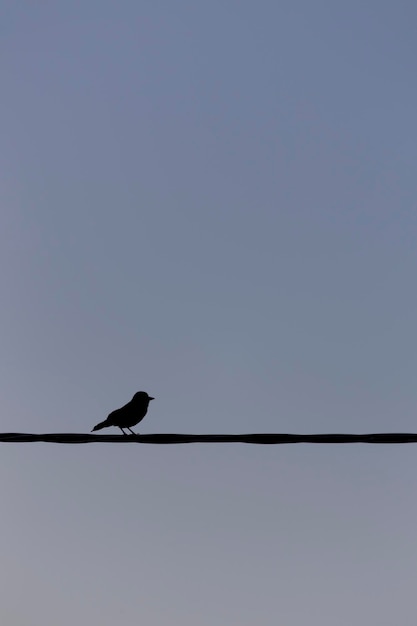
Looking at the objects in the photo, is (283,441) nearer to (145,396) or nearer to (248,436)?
(248,436)

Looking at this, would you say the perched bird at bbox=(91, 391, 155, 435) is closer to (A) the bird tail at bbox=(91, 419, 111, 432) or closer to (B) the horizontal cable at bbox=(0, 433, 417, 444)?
(A) the bird tail at bbox=(91, 419, 111, 432)

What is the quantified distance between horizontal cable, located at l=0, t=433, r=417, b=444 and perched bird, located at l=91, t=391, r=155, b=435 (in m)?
4.40

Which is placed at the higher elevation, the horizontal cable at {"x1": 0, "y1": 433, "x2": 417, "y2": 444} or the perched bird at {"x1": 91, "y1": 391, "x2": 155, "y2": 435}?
the perched bird at {"x1": 91, "y1": 391, "x2": 155, "y2": 435}

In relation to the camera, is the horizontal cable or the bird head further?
the bird head

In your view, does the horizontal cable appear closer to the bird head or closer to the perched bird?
the perched bird

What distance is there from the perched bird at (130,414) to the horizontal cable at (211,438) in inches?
173

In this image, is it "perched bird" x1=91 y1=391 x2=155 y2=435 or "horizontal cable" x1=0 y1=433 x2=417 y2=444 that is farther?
"perched bird" x1=91 y1=391 x2=155 y2=435

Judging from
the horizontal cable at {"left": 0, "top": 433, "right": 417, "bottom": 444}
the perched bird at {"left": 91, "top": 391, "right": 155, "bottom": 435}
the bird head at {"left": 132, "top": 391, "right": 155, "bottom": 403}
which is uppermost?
the bird head at {"left": 132, "top": 391, "right": 155, "bottom": 403}

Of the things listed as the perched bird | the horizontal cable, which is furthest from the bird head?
the horizontal cable

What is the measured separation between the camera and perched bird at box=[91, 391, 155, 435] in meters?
11.0

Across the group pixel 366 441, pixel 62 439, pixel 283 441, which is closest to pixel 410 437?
pixel 366 441

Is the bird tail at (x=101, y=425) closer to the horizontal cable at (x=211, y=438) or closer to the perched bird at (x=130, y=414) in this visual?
the perched bird at (x=130, y=414)

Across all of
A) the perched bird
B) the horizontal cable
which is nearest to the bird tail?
the perched bird

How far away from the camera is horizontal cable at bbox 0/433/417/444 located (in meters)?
5.90
